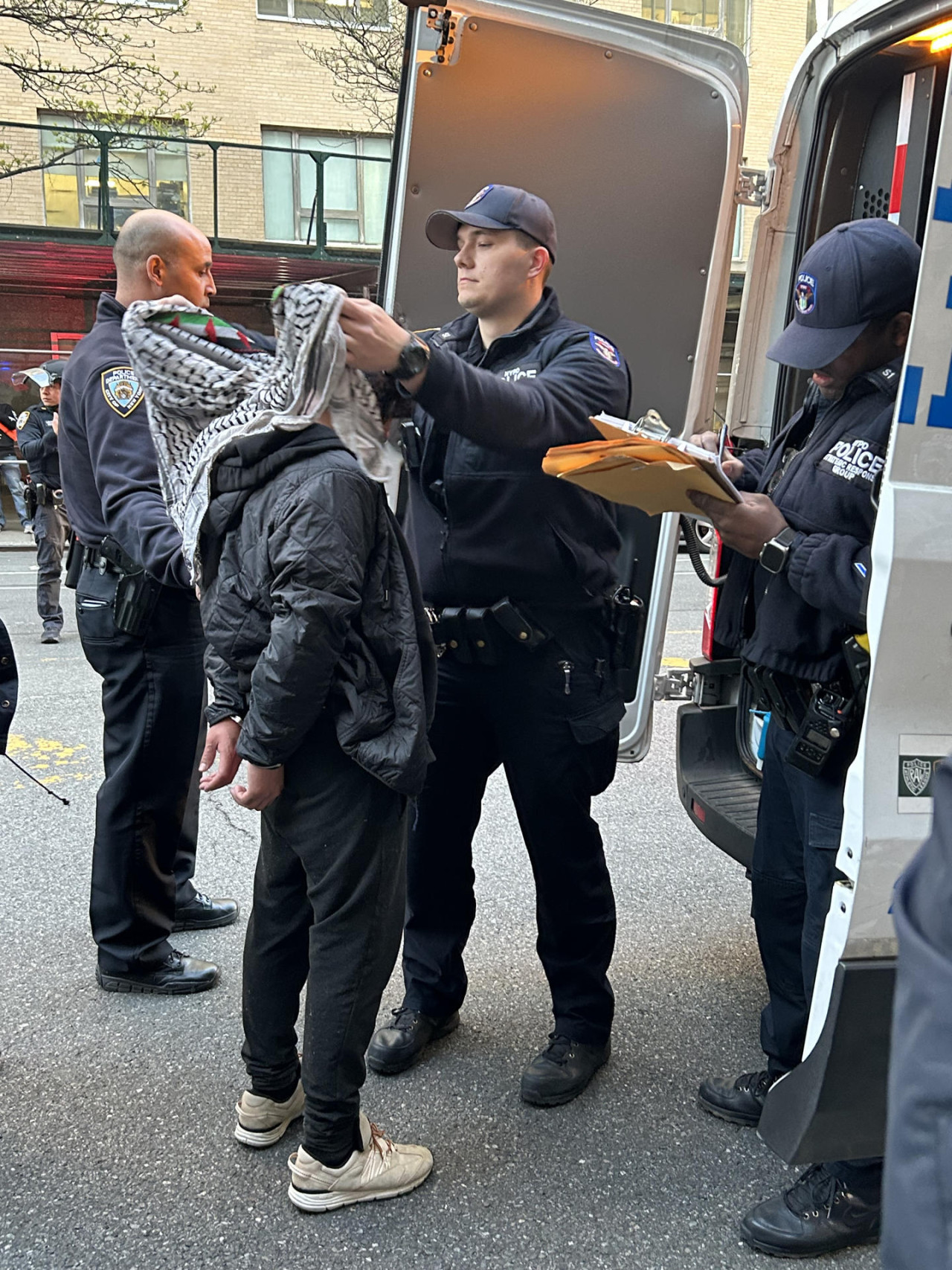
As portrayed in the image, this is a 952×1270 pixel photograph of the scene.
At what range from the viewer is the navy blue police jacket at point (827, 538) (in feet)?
7.09

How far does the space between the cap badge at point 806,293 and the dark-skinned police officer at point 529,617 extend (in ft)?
1.54

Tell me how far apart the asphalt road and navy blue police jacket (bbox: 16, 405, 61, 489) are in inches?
211

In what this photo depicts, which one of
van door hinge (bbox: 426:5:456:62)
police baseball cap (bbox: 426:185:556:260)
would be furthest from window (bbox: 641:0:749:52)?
police baseball cap (bbox: 426:185:556:260)

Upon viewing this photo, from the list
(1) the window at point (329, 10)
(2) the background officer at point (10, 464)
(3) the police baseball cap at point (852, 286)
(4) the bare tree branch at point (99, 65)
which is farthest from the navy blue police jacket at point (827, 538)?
(1) the window at point (329, 10)

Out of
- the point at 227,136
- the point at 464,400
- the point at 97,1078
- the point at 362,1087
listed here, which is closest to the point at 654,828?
the point at 362,1087

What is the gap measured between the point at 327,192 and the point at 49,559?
12752 mm

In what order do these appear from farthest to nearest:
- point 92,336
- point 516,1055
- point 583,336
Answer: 1. point 92,336
2. point 516,1055
3. point 583,336

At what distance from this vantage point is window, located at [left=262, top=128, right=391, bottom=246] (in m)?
19.4

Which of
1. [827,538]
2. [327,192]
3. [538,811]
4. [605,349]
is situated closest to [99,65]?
[327,192]

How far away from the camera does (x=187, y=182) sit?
62.9 feet

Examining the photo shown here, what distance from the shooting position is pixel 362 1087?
9.32ft

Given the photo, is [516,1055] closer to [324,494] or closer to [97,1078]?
[97,1078]

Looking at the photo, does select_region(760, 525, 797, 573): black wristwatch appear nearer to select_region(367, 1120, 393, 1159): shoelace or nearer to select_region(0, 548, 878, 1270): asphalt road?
select_region(0, 548, 878, 1270): asphalt road

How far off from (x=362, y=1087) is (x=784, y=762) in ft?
4.44
